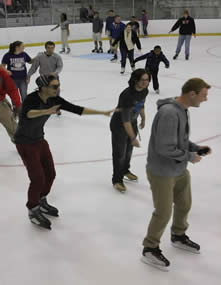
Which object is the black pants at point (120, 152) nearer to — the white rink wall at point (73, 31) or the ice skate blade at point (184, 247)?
the ice skate blade at point (184, 247)

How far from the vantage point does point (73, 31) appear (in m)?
19.4

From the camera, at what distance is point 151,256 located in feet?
10.2

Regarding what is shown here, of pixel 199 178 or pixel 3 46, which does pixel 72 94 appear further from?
pixel 3 46

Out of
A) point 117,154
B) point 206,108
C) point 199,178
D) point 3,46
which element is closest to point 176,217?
point 117,154

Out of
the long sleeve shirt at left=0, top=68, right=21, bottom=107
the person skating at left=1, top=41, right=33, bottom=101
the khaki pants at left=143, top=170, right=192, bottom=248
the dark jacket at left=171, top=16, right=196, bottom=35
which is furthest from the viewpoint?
the dark jacket at left=171, top=16, right=196, bottom=35

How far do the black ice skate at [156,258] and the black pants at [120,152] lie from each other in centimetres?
136

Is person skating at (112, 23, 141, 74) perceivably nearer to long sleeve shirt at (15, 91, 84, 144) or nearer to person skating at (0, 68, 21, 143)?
person skating at (0, 68, 21, 143)

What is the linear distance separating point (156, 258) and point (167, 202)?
540 millimetres

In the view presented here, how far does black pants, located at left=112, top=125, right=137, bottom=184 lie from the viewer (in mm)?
4203

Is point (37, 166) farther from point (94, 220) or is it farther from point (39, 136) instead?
point (94, 220)

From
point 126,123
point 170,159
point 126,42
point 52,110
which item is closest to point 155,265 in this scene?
point 170,159

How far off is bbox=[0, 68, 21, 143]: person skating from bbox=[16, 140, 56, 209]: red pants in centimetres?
155

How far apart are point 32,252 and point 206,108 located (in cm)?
546

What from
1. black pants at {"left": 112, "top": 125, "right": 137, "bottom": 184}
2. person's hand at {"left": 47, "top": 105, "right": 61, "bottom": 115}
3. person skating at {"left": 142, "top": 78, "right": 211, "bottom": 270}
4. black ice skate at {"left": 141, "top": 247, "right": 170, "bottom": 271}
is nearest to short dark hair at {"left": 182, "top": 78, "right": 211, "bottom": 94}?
person skating at {"left": 142, "top": 78, "right": 211, "bottom": 270}
